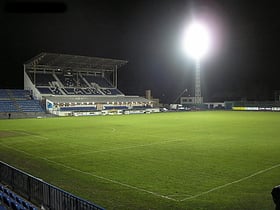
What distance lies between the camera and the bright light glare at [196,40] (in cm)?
6488

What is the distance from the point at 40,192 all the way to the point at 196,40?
209 feet

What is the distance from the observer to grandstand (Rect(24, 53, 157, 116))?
221 ft

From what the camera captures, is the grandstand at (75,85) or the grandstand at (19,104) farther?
the grandstand at (75,85)

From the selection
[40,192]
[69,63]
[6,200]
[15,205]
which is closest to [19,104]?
[69,63]

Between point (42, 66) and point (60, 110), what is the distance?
62.1 feet

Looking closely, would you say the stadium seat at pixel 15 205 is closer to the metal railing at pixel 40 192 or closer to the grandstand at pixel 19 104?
the metal railing at pixel 40 192

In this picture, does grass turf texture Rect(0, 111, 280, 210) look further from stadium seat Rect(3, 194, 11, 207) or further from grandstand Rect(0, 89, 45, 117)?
grandstand Rect(0, 89, 45, 117)

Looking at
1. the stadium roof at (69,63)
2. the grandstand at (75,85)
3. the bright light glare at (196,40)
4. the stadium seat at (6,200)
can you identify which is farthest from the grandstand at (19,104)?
the stadium seat at (6,200)

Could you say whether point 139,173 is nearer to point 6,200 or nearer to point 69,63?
point 6,200

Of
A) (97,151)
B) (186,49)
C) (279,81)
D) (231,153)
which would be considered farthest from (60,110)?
→ (279,81)

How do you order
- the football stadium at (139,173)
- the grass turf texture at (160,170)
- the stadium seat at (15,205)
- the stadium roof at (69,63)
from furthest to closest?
the stadium roof at (69,63), the grass turf texture at (160,170), the football stadium at (139,173), the stadium seat at (15,205)

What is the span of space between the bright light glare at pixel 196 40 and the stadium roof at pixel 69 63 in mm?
18447

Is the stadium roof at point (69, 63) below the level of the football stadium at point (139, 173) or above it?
above

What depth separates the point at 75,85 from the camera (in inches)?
3162
